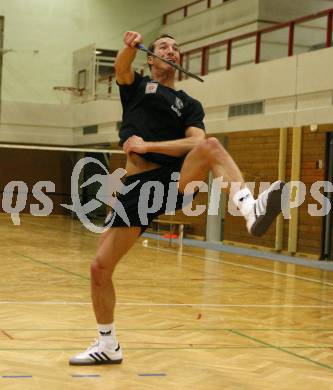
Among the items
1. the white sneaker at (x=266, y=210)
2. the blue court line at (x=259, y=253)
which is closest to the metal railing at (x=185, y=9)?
the blue court line at (x=259, y=253)

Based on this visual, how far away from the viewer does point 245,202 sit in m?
4.61

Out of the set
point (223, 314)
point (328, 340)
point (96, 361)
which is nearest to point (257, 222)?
point (96, 361)

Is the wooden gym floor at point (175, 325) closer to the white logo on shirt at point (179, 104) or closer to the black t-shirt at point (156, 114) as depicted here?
the black t-shirt at point (156, 114)

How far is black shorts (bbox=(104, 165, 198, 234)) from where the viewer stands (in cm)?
519

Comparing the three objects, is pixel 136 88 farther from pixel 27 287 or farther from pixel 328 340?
pixel 27 287

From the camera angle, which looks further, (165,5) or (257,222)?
(165,5)

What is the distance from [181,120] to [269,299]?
497 cm

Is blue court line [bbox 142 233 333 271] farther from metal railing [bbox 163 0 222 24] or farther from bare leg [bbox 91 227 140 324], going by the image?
bare leg [bbox 91 227 140 324]

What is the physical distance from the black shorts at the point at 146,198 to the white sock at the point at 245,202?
25.3 inches

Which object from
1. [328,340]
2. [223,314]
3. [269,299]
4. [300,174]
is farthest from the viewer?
[300,174]

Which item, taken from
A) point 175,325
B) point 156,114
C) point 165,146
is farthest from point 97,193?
point 165,146

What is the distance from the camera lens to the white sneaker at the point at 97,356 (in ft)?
17.9

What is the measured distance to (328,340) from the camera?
23.0ft

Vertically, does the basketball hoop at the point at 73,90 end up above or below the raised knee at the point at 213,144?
above
